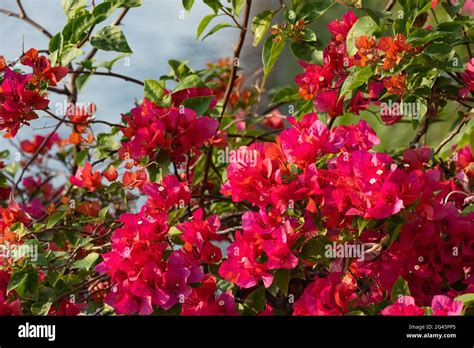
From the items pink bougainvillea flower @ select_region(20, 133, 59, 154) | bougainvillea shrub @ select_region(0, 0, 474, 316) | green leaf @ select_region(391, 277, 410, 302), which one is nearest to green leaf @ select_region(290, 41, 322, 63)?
bougainvillea shrub @ select_region(0, 0, 474, 316)

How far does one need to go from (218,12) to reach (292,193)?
425 millimetres

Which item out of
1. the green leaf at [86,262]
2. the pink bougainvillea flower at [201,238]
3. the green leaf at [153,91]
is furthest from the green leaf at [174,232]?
the green leaf at [153,91]

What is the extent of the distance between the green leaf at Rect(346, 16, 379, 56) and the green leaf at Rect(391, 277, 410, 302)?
382 mm

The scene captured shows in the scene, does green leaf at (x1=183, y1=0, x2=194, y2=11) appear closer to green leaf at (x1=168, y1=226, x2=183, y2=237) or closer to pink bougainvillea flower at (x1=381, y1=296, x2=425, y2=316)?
green leaf at (x1=168, y1=226, x2=183, y2=237)

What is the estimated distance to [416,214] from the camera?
39.6 inches

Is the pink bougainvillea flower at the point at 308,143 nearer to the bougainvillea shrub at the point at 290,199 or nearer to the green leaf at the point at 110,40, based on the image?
the bougainvillea shrub at the point at 290,199

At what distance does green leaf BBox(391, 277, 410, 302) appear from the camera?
3.23 feet

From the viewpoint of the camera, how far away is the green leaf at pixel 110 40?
1.24m

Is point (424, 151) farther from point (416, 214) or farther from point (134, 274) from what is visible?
point (134, 274)

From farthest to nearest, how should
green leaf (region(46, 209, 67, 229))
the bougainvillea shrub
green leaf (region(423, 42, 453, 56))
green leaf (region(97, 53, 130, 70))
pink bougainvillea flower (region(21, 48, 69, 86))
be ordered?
green leaf (region(97, 53, 130, 70)), green leaf (region(46, 209, 67, 229)), pink bougainvillea flower (region(21, 48, 69, 86)), green leaf (region(423, 42, 453, 56)), the bougainvillea shrub

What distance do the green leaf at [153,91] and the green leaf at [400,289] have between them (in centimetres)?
48

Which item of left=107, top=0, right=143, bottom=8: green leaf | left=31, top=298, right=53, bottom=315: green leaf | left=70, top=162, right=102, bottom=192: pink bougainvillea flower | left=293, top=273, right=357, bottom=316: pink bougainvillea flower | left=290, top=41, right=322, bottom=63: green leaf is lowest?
left=293, top=273, right=357, bottom=316: pink bougainvillea flower
